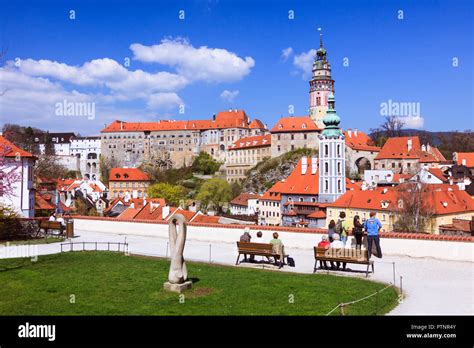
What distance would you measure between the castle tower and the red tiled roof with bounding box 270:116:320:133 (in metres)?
34.6

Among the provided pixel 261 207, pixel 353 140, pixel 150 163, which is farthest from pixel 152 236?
pixel 150 163

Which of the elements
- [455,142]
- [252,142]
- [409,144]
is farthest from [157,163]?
[455,142]

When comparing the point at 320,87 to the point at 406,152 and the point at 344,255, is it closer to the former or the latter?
the point at 406,152

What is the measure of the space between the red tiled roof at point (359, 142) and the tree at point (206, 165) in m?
31.5

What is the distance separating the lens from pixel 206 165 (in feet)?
370

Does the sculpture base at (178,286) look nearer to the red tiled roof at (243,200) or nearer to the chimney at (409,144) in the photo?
the red tiled roof at (243,200)

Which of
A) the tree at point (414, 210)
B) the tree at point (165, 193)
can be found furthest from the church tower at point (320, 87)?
the tree at point (414, 210)

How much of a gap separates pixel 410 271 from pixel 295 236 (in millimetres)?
5131

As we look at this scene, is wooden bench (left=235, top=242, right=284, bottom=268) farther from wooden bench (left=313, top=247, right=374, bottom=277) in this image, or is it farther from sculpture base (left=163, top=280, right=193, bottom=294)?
sculpture base (left=163, top=280, right=193, bottom=294)

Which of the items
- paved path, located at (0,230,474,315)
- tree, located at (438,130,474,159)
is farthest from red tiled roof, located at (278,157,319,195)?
paved path, located at (0,230,474,315)

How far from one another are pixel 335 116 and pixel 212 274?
5788 centimetres

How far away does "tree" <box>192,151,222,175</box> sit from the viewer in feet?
370
